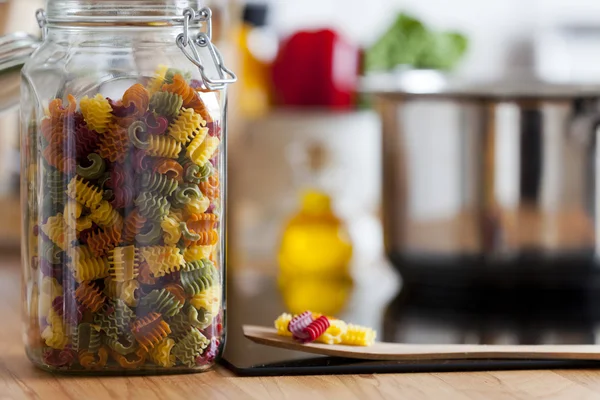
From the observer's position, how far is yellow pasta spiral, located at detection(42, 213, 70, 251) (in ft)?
2.16

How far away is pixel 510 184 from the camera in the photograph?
3.10ft

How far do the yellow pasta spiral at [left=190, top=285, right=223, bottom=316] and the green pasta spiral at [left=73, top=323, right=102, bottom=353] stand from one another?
0.21ft

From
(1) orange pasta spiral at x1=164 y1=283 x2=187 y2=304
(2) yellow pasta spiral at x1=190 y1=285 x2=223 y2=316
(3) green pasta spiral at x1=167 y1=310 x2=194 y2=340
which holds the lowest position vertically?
(3) green pasta spiral at x1=167 y1=310 x2=194 y2=340

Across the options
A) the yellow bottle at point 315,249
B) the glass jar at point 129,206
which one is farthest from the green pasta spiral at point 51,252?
the yellow bottle at point 315,249

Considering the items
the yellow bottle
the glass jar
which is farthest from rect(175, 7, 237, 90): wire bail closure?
the yellow bottle

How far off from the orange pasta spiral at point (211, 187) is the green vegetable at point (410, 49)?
59cm

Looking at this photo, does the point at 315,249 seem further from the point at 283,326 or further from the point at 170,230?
the point at 170,230

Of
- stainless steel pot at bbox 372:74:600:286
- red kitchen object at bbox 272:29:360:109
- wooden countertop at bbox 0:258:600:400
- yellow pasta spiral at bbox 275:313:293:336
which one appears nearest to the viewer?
wooden countertop at bbox 0:258:600:400

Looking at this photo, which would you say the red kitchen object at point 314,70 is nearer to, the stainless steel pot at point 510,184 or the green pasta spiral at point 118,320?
the stainless steel pot at point 510,184

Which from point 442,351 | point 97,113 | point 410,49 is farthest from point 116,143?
point 410,49

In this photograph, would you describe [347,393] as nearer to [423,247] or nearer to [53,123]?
[53,123]

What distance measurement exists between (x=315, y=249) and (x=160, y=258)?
508mm

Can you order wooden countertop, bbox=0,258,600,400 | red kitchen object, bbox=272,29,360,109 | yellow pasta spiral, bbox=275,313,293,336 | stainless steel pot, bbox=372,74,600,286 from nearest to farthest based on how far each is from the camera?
wooden countertop, bbox=0,258,600,400
yellow pasta spiral, bbox=275,313,293,336
stainless steel pot, bbox=372,74,600,286
red kitchen object, bbox=272,29,360,109

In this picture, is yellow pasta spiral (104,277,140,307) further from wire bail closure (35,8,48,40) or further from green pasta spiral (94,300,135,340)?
wire bail closure (35,8,48,40)
